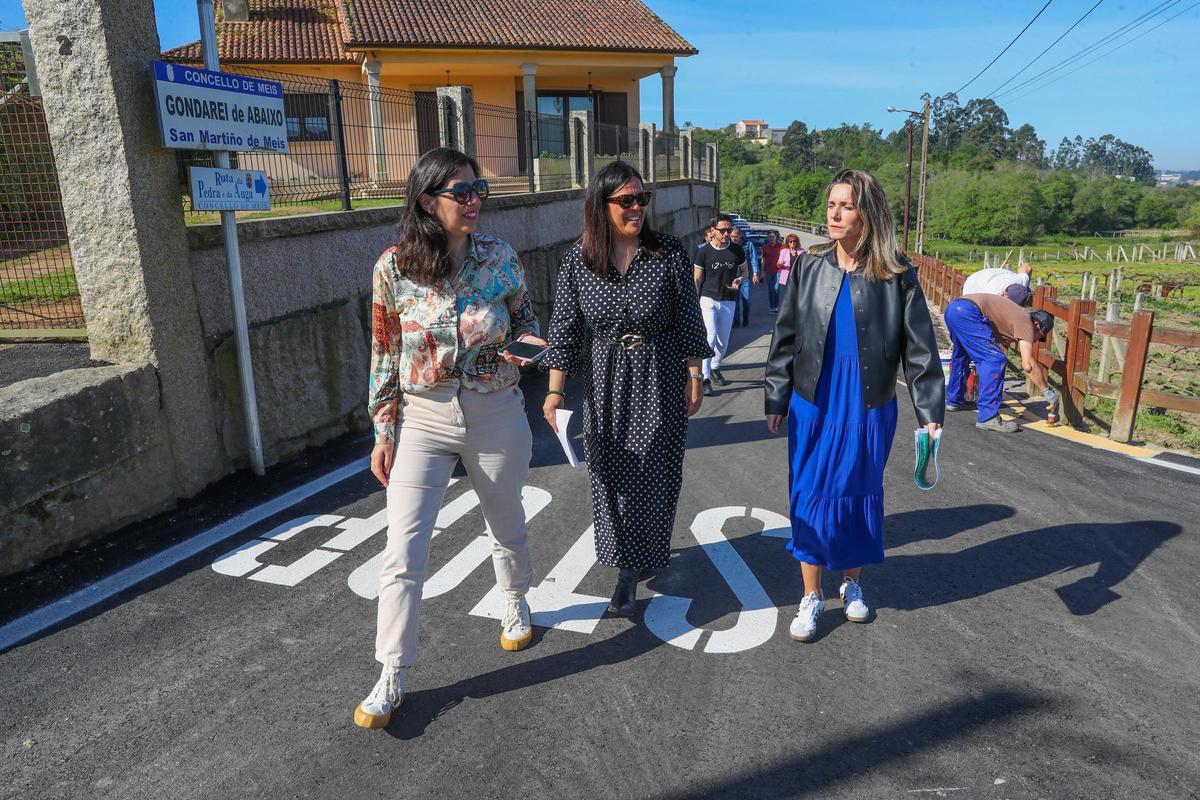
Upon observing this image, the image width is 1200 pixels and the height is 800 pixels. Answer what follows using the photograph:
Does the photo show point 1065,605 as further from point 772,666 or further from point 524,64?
point 524,64

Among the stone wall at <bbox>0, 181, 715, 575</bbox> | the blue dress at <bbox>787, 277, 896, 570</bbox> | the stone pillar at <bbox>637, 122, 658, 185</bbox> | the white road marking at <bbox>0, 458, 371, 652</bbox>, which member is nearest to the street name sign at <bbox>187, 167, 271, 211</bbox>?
the stone wall at <bbox>0, 181, 715, 575</bbox>

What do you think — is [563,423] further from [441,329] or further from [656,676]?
[656,676]

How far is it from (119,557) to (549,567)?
7.59 feet

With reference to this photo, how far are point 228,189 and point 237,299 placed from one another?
2.34 feet

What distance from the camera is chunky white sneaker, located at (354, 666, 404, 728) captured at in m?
2.93

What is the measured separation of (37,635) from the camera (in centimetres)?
361

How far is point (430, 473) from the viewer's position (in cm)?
304

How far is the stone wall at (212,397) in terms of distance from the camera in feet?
13.7

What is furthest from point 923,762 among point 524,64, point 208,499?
point 524,64

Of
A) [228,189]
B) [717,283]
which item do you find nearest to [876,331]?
[228,189]

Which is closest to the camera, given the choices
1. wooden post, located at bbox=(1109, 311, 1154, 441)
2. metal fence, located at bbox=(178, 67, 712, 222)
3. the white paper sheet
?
the white paper sheet

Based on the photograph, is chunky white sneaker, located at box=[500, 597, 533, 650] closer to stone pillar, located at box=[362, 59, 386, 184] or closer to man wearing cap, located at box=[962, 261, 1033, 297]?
stone pillar, located at box=[362, 59, 386, 184]

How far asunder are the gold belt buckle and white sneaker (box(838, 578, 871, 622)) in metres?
1.48

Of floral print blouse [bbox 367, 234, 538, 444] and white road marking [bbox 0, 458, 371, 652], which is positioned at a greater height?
floral print blouse [bbox 367, 234, 538, 444]
